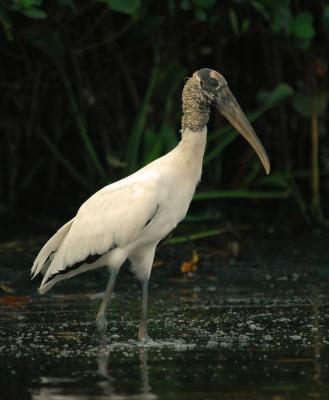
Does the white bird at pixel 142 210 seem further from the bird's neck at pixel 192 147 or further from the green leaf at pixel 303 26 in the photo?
the green leaf at pixel 303 26

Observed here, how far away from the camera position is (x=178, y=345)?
771 cm

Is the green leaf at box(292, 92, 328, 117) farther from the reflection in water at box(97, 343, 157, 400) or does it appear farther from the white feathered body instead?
the reflection in water at box(97, 343, 157, 400)

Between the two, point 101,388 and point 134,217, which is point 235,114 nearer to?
point 134,217

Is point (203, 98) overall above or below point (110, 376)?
above

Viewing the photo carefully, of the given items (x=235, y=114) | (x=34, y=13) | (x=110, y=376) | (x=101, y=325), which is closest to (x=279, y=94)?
(x=34, y=13)

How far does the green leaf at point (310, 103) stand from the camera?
12938 millimetres

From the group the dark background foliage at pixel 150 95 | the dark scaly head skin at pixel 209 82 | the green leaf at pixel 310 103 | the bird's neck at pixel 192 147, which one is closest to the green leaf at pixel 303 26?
the dark background foliage at pixel 150 95

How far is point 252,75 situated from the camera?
14.4 m

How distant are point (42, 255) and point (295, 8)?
17.3ft

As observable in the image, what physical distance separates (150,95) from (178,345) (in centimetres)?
525

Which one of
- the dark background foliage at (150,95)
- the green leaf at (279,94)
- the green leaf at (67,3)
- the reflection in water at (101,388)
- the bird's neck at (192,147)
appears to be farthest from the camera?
the dark background foliage at (150,95)

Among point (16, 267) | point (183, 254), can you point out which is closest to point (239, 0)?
point (183, 254)

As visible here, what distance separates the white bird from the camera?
27.6ft

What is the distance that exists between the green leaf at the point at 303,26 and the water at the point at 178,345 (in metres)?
2.49
